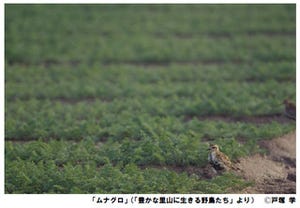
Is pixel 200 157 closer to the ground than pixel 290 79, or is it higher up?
closer to the ground

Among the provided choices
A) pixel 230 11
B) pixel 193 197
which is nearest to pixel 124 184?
pixel 193 197

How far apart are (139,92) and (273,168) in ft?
11.9

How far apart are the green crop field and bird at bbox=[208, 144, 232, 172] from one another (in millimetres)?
212

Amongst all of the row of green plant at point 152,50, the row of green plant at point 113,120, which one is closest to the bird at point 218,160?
the row of green plant at point 113,120

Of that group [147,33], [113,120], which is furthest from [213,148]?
[147,33]

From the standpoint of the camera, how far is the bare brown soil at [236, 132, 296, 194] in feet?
27.8

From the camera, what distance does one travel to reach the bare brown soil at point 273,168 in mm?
8469

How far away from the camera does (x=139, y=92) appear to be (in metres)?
11.9

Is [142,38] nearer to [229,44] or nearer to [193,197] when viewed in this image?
[229,44]

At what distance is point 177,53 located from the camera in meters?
13.9

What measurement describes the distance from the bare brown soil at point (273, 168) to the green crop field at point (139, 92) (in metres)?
0.15

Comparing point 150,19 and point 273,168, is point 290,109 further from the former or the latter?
point 150,19

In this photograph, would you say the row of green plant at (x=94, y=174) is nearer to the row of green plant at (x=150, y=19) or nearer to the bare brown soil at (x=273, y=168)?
the bare brown soil at (x=273, y=168)
